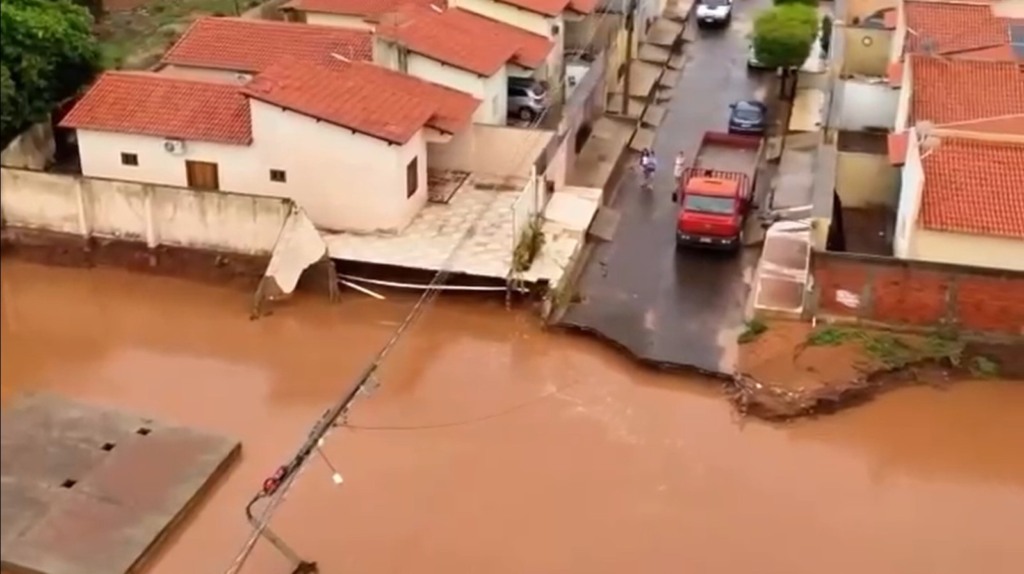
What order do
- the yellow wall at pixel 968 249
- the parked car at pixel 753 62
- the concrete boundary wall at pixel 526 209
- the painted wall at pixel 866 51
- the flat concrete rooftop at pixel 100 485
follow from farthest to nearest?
the parked car at pixel 753 62, the painted wall at pixel 866 51, the concrete boundary wall at pixel 526 209, the yellow wall at pixel 968 249, the flat concrete rooftop at pixel 100 485

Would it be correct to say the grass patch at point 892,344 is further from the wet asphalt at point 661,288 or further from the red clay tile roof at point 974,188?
the red clay tile roof at point 974,188

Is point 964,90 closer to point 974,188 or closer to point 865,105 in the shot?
point 865,105

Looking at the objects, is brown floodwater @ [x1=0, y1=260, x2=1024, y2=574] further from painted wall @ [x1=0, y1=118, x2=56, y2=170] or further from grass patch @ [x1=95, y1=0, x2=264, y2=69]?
grass patch @ [x1=95, y1=0, x2=264, y2=69]

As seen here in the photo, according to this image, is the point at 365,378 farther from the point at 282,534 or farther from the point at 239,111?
the point at 239,111

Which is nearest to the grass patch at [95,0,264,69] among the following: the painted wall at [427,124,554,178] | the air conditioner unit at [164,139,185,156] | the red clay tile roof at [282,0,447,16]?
the red clay tile roof at [282,0,447,16]

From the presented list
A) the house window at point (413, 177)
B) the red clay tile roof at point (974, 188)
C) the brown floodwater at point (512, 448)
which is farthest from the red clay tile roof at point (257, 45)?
the red clay tile roof at point (974, 188)

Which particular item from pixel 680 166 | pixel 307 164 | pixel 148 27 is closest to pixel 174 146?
pixel 307 164

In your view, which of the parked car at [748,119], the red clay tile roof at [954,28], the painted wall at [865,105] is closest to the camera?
the red clay tile roof at [954,28]
